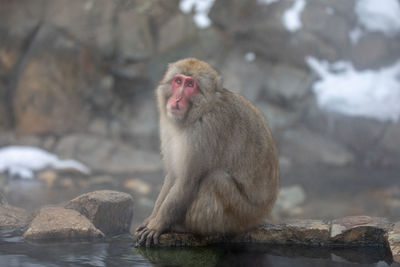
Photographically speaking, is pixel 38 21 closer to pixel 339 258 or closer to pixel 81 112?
pixel 81 112

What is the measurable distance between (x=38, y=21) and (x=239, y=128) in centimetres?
714

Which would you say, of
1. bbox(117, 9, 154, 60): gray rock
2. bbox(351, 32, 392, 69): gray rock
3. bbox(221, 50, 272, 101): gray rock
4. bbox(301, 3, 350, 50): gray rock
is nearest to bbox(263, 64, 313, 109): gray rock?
bbox(221, 50, 272, 101): gray rock

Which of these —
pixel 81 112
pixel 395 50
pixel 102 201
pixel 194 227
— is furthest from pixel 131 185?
pixel 395 50

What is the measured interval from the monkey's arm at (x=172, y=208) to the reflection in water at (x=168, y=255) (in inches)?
3.6

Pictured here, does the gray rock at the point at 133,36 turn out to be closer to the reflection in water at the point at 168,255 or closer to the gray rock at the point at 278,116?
the gray rock at the point at 278,116

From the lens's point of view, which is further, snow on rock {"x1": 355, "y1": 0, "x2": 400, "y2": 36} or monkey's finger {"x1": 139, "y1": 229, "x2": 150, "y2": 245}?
snow on rock {"x1": 355, "y1": 0, "x2": 400, "y2": 36}

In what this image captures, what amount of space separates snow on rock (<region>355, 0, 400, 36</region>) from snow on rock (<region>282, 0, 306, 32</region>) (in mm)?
1473

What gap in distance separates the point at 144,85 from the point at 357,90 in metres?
4.29

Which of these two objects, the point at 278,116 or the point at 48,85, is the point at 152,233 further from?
the point at 278,116

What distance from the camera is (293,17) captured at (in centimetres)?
1020

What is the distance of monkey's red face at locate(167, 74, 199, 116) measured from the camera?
283 cm

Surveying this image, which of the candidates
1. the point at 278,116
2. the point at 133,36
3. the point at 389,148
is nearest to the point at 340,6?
the point at 278,116

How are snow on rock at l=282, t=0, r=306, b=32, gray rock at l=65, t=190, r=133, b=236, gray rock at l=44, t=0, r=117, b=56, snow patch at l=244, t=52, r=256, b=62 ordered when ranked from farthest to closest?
snow on rock at l=282, t=0, r=306, b=32
snow patch at l=244, t=52, r=256, b=62
gray rock at l=44, t=0, r=117, b=56
gray rock at l=65, t=190, r=133, b=236

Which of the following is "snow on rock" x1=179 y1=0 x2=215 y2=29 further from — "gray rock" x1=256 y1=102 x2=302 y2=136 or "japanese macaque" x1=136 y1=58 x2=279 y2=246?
"japanese macaque" x1=136 y1=58 x2=279 y2=246
